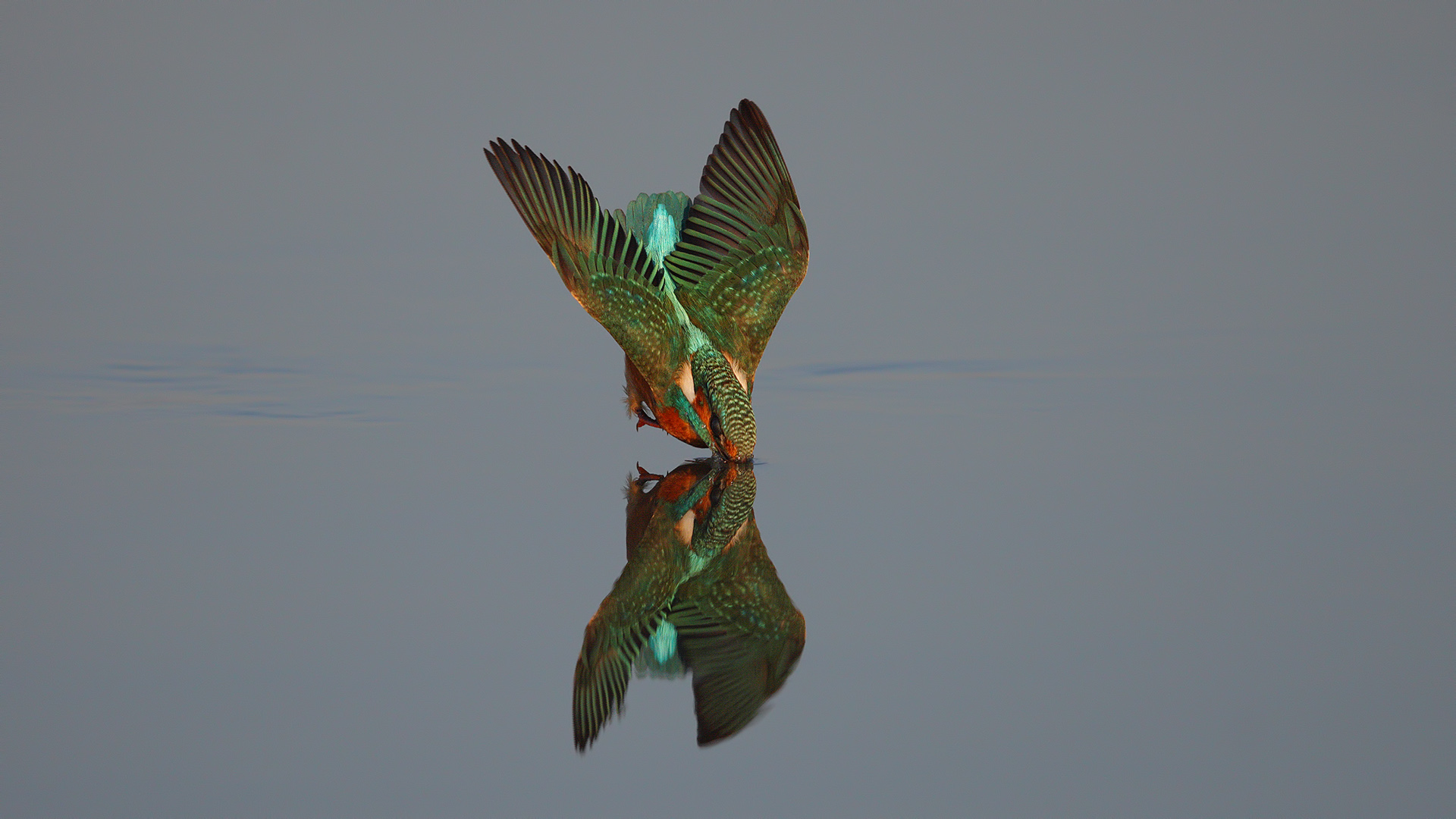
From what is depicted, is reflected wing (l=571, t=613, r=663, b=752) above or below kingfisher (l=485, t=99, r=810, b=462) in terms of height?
below

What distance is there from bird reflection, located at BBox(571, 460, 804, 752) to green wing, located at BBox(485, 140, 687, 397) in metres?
1.16

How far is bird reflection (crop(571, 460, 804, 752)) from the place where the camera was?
443 cm

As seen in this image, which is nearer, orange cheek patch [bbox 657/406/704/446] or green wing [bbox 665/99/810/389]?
orange cheek patch [bbox 657/406/704/446]

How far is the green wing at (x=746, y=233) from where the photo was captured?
765 cm

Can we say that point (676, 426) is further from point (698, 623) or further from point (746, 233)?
point (698, 623)

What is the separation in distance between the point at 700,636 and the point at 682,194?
3568mm

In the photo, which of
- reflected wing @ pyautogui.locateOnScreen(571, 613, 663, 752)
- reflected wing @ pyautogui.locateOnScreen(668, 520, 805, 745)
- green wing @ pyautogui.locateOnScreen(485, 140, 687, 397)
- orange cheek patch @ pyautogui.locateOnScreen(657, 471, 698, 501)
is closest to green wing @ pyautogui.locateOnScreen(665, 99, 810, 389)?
green wing @ pyautogui.locateOnScreen(485, 140, 687, 397)

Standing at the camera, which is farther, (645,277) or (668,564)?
(645,277)

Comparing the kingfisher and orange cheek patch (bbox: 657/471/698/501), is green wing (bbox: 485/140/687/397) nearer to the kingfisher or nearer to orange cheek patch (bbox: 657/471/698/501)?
the kingfisher

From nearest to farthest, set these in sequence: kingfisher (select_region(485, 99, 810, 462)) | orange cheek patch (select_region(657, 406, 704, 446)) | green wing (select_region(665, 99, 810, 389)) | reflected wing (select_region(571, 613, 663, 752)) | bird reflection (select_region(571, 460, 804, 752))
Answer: reflected wing (select_region(571, 613, 663, 752)) < bird reflection (select_region(571, 460, 804, 752)) < kingfisher (select_region(485, 99, 810, 462)) < orange cheek patch (select_region(657, 406, 704, 446)) < green wing (select_region(665, 99, 810, 389))

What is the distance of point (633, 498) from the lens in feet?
21.3

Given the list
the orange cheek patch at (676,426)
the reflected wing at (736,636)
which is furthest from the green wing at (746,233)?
the reflected wing at (736,636)

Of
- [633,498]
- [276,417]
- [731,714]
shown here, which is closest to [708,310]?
[633,498]

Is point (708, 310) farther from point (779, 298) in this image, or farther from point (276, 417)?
point (276, 417)
